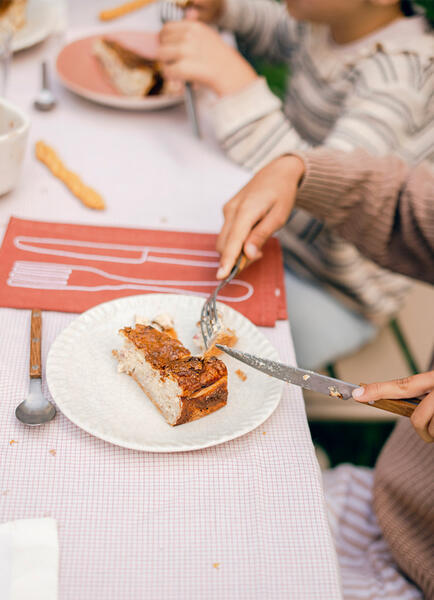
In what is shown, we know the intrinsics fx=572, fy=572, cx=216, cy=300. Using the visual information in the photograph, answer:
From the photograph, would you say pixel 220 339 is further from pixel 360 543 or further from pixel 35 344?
pixel 360 543

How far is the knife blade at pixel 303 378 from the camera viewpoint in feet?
2.37

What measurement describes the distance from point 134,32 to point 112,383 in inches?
53.3

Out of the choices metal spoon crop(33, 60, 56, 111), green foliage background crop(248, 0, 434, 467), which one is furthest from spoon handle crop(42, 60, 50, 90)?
green foliage background crop(248, 0, 434, 467)

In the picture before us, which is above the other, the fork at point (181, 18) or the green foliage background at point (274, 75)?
the fork at point (181, 18)

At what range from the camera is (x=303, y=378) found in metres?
0.73

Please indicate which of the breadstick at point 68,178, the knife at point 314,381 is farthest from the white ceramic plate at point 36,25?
the knife at point 314,381

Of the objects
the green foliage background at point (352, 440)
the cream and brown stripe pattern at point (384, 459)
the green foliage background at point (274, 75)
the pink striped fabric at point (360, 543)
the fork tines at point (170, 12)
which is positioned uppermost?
the fork tines at point (170, 12)

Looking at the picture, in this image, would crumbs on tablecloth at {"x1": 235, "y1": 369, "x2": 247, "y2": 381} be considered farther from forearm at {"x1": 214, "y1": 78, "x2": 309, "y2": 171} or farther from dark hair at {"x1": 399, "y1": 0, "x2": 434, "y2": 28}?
dark hair at {"x1": 399, "y1": 0, "x2": 434, "y2": 28}

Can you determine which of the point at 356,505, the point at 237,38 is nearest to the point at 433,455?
the point at 356,505

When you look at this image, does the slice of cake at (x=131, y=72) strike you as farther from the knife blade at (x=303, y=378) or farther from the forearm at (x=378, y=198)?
the knife blade at (x=303, y=378)

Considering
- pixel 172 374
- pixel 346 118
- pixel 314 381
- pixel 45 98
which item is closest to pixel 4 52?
pixel 45 98

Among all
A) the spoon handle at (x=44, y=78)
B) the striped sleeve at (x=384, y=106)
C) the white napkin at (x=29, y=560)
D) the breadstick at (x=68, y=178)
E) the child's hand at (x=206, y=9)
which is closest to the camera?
the white napkin at (x=29, y=560)

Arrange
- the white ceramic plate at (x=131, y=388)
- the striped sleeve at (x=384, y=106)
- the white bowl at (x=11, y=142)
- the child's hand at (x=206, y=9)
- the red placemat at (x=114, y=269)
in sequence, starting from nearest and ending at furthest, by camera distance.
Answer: the white ceramic plate at (x=131, y=388) < the red placemat at (x=114, y=269) < the white bowl at (x=11, y=142) < the striped sleeve at (x=384, y=106) < the child's hand at (x=206, y=9)

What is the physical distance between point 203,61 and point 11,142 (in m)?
0.58
